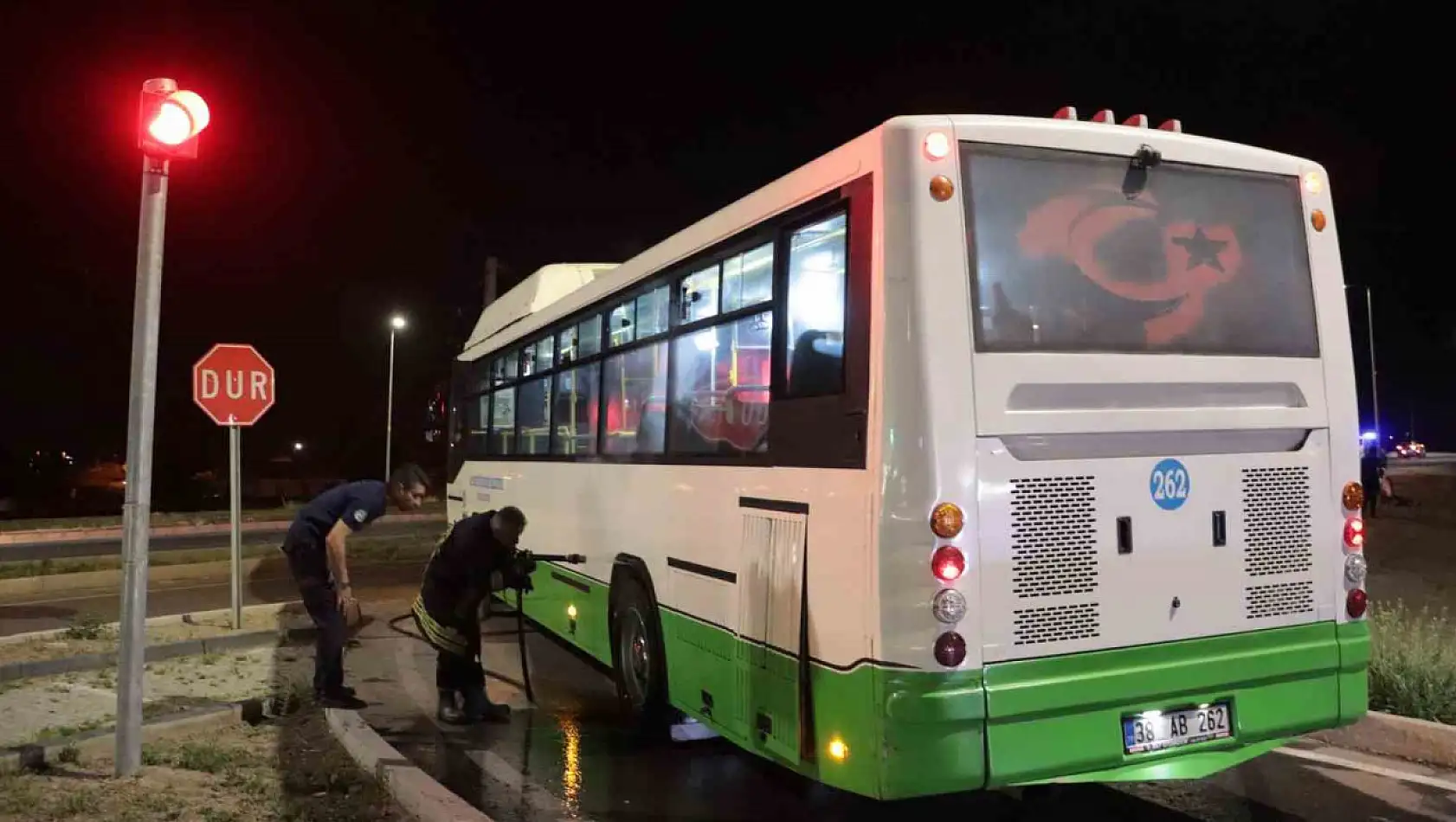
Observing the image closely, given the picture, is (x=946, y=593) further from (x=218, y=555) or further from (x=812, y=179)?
(x=218, y=555)

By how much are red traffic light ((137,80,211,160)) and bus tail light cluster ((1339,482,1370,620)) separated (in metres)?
6.37

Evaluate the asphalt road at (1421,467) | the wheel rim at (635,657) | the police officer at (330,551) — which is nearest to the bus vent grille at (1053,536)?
the wheel rim at (635,657)

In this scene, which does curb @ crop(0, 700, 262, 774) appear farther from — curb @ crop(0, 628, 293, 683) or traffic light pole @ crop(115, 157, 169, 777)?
curb @ crop(0, 628, 293, 683)

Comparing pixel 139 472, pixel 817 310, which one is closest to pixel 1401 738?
pixel 817 310

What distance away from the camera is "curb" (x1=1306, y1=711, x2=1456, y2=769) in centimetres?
600

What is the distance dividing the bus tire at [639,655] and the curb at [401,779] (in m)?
1.61

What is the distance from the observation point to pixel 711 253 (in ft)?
19.7

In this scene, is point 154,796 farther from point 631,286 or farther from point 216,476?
point 216,476

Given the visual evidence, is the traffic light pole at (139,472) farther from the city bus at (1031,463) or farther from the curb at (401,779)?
the city bus at (1031,463)

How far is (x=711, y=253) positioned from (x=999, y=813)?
3444 millimetres

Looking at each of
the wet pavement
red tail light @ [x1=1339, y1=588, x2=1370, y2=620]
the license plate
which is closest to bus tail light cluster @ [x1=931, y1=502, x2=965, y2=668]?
the license plate

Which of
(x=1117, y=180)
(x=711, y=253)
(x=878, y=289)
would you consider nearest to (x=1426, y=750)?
(x=1117, y=180)

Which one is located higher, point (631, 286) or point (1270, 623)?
point (631, 286)

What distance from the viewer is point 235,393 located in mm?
10977
